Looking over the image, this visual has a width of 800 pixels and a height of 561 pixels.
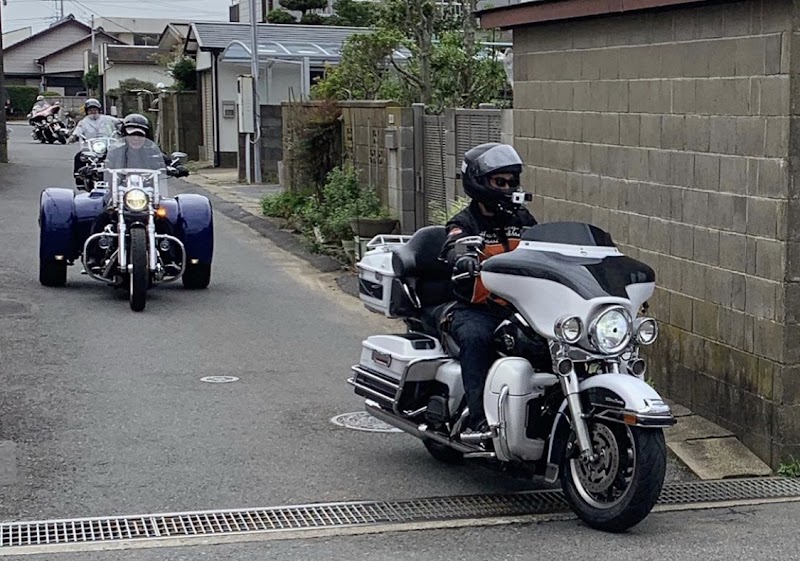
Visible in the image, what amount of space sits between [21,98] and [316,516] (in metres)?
79.6

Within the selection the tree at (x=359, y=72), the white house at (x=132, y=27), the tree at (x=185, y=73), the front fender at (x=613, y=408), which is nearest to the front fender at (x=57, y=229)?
the tree at (x=359, y=72)

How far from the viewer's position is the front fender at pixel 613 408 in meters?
5.65

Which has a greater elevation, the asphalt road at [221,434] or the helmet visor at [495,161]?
the helmet visor at [495,161]

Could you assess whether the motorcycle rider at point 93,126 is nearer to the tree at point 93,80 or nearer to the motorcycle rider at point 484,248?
the motorcycle rider at point 484,248

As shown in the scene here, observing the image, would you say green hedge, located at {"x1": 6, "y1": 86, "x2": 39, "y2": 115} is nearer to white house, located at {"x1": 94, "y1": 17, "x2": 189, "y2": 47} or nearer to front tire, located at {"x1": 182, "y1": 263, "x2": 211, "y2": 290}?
white house, located at {"x1": 94, "y1": 17, "x2": 189, "y2": 47}

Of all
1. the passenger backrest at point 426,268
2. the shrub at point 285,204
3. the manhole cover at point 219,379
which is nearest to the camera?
the passenger backrest at point 426,268

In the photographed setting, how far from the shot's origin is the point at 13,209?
2202cm

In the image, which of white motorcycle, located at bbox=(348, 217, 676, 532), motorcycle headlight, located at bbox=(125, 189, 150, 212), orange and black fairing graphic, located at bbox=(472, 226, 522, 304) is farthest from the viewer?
motorcycle headlight, located at bbox=(125, 189, 150, 212)

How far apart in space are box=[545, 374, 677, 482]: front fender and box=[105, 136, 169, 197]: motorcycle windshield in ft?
26.8

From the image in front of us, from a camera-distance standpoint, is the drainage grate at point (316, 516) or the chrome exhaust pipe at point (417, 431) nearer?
the drainage grate at point (316, 516)

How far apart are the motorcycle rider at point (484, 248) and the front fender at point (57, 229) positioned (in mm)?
7442

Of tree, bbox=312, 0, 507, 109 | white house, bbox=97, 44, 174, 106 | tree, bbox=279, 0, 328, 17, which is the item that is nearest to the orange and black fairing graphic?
tree, bbox=312, 0, 507, 109

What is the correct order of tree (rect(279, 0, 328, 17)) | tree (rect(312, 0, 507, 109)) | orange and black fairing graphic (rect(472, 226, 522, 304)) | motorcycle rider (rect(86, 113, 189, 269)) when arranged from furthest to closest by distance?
tree (rect(279, 0, 328, 17)) < tree (rect(312, 0, 507, 109)) < motorcycle rider (rect(86, 113, 189, 269)) < orange and black fairing graphic (rect(472, 226, 522, 304))

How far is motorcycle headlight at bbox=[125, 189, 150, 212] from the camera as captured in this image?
12.6 metres
